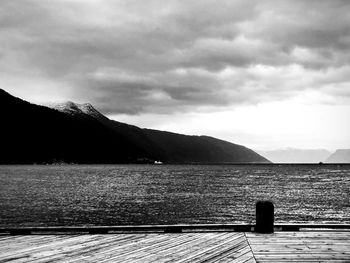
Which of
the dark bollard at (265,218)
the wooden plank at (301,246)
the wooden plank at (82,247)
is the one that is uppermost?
the dark bollard at (265,218)

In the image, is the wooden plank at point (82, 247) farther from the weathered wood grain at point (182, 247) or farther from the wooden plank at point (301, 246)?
the wooden plank at point (301, 246)

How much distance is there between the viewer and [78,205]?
2148 inches

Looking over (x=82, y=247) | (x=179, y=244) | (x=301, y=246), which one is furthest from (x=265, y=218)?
(x=82, y=247)

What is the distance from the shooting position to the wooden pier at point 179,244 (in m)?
8.66

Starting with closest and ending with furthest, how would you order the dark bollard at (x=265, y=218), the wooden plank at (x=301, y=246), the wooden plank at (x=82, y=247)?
the wooden plank at (x=301, y=246)
the wooden plank at (x=82, y=247)
the dark bollard at (x=265, y=218)

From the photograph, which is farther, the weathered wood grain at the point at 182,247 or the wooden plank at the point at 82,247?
the wooden plank at the point at 82,247

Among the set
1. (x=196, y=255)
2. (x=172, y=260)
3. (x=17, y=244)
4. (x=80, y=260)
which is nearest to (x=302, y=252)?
(x=196, y=255)

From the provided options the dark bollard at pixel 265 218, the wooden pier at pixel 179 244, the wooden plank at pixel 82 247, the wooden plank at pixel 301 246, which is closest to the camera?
the wooden plank at pixel 301 246

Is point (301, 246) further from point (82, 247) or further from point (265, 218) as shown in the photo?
point (82, 247)

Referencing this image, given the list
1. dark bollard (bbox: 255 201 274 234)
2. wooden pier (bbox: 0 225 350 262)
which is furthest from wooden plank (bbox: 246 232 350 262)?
dark bollard (bbox: 255 201 274 234)

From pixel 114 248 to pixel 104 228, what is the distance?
81.6 inches

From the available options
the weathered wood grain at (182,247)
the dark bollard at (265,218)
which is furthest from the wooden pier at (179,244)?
the dark bollard at (265,218)

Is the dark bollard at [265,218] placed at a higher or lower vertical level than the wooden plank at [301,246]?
higher

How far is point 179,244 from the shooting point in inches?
392
